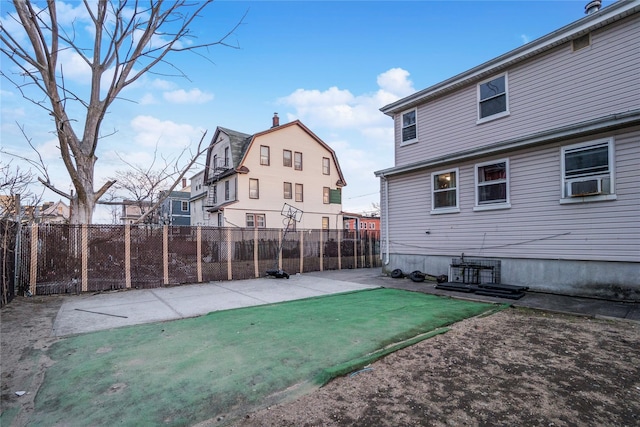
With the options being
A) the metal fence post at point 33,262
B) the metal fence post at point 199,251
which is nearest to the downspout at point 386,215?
the metal fence post at point 199,251

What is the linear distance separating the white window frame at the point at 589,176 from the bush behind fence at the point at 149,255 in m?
8.48

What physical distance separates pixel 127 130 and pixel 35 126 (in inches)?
65.3

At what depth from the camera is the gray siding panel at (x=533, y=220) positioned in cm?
639

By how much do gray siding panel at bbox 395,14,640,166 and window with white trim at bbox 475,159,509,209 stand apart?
31.5 inches

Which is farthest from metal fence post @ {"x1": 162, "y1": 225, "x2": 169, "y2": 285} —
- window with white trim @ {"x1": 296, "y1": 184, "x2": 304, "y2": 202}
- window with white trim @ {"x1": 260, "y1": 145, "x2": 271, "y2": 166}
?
window with white trim @ {"x1": 296, "y1": 184, "x2": 304, "y2": 202}

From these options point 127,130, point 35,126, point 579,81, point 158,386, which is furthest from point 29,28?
point 579,81

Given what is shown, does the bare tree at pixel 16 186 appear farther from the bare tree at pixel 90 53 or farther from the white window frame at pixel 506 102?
the white window frame at pixel 506 102

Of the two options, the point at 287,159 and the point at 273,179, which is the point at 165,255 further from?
the point at 287,159

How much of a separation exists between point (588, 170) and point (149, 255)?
38.1 feet

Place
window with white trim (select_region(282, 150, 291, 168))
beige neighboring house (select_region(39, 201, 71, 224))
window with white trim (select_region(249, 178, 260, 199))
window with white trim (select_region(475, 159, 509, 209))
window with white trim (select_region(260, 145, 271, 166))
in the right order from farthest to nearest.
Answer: window with white trim (select_region(282, 150, 291, 168))
window with white trim (select_region(260, 145, 271, 166))
window with white trim (select_region(249, 178, 260, 199))
beige neighboring house (select_region(39, 201, 71, 224))
window with white trim (select_region(475, 159, 509, 209))

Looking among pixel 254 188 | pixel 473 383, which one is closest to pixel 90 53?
pixel 473 383

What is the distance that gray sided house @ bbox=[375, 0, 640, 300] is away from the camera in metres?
6.54

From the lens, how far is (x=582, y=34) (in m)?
7.41

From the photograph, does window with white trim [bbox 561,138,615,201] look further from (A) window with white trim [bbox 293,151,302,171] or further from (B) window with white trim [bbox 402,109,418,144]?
(A) window with white trim [bbox 293,151,302,171]
